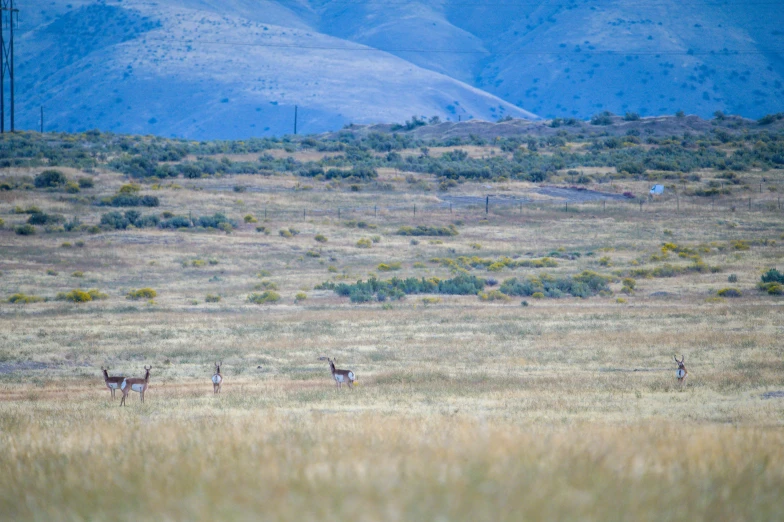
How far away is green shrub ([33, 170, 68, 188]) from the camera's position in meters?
62.8

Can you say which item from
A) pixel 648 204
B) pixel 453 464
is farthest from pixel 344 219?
pixel 453 464

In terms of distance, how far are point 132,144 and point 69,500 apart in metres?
90.6

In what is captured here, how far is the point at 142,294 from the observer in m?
36.1

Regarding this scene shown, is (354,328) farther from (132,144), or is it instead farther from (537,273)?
(132,144)

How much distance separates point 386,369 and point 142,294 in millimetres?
19132

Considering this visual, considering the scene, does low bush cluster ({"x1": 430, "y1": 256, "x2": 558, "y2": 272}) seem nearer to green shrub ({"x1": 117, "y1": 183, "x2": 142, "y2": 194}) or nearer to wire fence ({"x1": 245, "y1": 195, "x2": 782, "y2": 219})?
wire fence ({"x1": 245, "y1": 195, "x2": 782, "y2": 219})

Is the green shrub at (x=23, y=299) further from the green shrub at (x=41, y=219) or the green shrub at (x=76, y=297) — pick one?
the green shrub at (x=41, y=219)

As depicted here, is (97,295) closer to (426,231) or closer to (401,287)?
(401,287)

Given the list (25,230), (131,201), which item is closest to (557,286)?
(25,230)

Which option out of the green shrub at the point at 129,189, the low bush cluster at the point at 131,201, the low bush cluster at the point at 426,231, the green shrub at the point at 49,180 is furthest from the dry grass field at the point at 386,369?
the green shrub at the point at 49,180

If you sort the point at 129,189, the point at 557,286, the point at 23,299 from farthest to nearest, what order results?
the point at 129,189
the point at 557,286
the point at 23,299

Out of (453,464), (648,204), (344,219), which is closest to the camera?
(453,464)

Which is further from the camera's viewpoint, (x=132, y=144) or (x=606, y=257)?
(x=132, y=144)

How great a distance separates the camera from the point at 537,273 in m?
42.6
